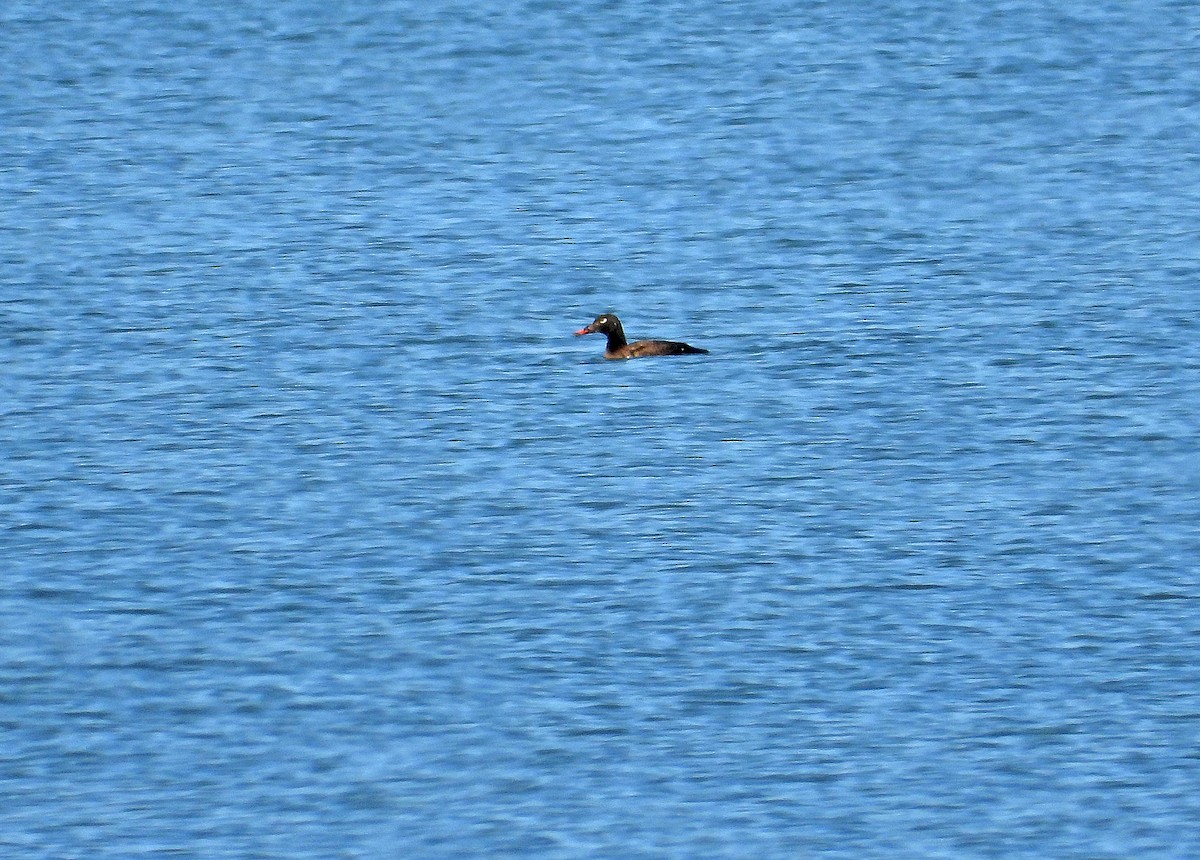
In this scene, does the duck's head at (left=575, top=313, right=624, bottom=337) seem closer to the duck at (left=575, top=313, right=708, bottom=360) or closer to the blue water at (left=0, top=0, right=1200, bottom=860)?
the duck at (left=575, top=313, right=708, bottom=360)

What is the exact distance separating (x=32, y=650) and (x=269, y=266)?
36.4 feet

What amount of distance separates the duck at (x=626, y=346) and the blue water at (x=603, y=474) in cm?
14

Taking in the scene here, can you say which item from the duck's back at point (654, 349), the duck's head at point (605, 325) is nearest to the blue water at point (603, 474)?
the duck's back at point (654, 349)

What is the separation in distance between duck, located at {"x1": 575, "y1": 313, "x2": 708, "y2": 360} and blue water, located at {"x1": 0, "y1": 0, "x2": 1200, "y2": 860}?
14 centimetres

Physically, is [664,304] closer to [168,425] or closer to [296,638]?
[168,425]

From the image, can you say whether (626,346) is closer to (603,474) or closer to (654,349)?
(654,349)

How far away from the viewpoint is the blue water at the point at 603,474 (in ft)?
40.8

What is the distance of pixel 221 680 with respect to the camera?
13.9 meters

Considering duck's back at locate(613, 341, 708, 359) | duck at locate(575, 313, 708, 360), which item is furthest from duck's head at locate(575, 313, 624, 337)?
duck's back at locate(613, 341, 708, 359)

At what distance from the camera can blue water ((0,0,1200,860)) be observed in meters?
12.4

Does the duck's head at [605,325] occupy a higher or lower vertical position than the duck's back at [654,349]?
higher

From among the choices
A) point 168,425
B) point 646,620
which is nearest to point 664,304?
point 168,425

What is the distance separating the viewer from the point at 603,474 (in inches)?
714

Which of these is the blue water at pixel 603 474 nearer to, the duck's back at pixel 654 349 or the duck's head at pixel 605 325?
the duck's back at pixel 654 349
